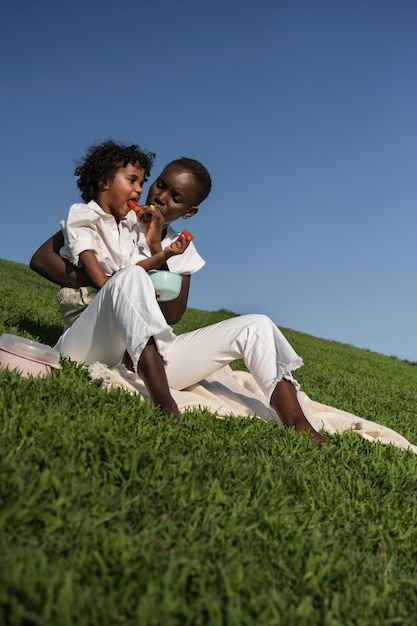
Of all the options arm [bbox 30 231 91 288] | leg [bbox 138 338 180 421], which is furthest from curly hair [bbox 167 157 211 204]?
leg [bbox 138 338 180 421]

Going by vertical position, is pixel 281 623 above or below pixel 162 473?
below

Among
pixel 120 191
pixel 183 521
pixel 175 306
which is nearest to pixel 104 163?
pixel 120 191

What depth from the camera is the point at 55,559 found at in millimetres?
2152

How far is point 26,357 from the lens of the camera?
4.16 m

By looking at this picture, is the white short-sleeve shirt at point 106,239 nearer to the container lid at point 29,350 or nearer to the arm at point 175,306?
the arm at point 175,306

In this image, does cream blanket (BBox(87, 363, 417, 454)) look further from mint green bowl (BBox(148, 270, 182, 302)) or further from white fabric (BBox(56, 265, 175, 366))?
mint green bowl (BBox(148, 270, 182, 302))

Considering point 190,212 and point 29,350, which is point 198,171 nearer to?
point 190,212

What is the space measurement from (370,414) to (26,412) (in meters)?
5.27

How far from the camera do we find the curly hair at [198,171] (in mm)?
5199

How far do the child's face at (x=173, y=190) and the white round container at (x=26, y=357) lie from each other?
5.21ft

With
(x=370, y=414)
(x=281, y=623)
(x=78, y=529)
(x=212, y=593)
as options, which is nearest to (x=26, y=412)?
(x=78, y=529)

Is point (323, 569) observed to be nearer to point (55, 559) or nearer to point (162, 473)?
point (162, 473)

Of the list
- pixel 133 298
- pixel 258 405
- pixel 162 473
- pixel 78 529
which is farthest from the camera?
pixel 258 405

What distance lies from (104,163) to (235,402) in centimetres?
217
